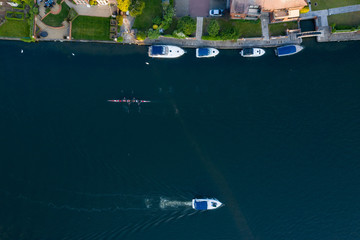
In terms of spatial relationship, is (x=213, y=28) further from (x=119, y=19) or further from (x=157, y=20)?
(x=119, y=19)

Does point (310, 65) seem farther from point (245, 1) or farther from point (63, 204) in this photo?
point (63, 204)

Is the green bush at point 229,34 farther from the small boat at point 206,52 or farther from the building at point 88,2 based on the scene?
the building at point 88,2

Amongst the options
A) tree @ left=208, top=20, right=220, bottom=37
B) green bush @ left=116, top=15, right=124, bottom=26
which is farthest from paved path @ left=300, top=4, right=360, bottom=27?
green bush @ left=116, top=15, right=124, bottom=26

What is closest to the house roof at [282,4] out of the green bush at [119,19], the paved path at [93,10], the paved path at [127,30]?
the paved path at [127,30]

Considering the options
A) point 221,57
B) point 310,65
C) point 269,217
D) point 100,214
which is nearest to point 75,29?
point 221,57

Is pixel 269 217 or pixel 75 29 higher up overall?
pixel 75 29

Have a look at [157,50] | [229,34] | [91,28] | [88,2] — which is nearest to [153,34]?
[157,50]
